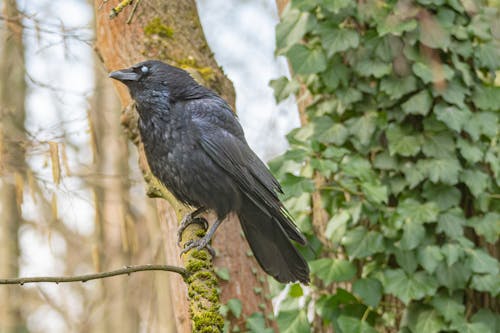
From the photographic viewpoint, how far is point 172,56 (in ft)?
14.6

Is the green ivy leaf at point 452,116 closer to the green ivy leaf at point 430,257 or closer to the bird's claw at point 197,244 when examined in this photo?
the green ivy leaf at point 430,257

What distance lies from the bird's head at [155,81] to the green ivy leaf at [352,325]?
1854 mm

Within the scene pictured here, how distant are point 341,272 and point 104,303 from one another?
5.16 metres

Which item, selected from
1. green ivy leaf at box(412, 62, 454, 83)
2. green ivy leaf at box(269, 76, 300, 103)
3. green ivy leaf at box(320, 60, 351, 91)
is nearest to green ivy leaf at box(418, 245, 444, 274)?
green ivy leaf at box(412, 62, 454, 83)

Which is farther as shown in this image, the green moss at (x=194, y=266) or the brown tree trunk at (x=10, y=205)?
the brown tree trunk at (x=10, y=205)

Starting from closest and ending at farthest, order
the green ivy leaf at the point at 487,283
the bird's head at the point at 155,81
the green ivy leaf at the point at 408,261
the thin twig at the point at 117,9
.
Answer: the thin twig at the point at 117,9
the bird's head at the point at 155,81
the green ivy leaf at the point at 487,283
the green ivy leaf at the point at 408,261

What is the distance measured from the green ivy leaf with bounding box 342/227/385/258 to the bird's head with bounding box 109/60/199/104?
5.05 ft

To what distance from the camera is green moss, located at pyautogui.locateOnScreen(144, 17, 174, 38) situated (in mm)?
4410

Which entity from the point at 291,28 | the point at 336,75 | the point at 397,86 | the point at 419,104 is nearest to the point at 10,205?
the point at 291,28

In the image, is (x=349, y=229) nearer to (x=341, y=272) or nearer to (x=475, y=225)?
(x=341, y=272)

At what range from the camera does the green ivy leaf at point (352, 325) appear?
4.41 m

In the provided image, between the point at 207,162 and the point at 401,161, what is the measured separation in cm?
153

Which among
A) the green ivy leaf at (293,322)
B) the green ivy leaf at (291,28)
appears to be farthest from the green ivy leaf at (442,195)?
the green ivy leaf at (291,28)

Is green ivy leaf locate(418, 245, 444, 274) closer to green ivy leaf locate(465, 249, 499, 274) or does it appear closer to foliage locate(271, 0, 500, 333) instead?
foliage locate(271, 0, 500, 333)
